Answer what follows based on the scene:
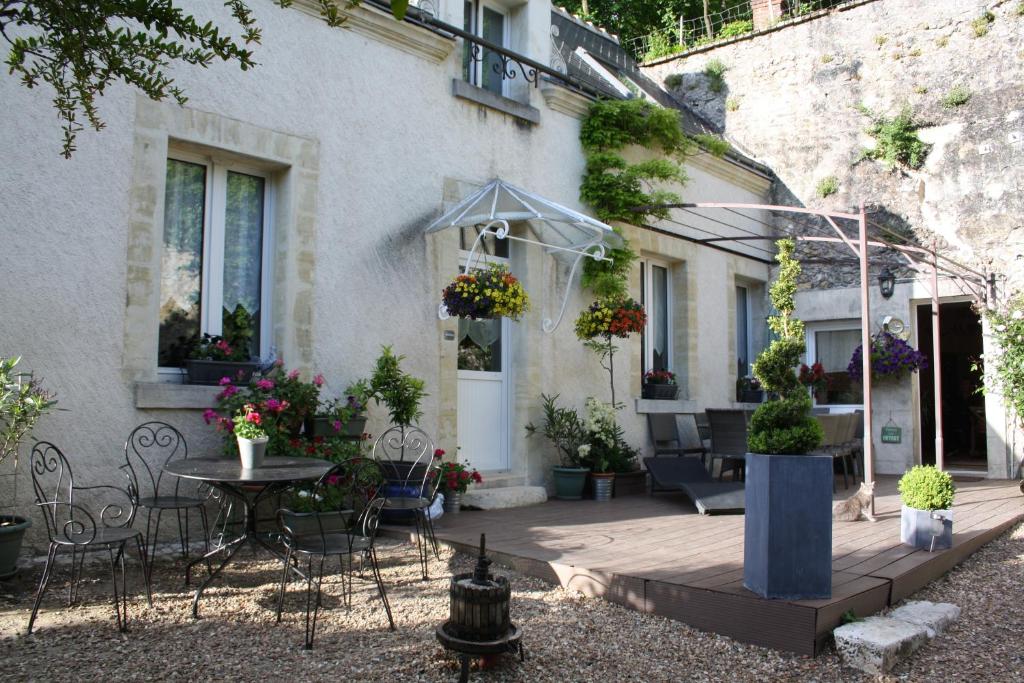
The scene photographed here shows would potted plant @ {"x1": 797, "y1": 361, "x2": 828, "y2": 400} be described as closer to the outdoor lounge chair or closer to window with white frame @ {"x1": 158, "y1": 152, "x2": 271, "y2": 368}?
the outdoor lounge chair

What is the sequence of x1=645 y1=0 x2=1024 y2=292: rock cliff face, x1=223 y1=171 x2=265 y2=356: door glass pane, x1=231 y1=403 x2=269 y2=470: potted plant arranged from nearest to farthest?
x1=231 y1=403 x2=269 y2=470: potted plant
x1=223 y1=171 x2=265 y2=356: door glass pane
x1=645 y1=0 x2=1024 y2=292: rock cliff face

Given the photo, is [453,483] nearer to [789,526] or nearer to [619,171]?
[789,526]

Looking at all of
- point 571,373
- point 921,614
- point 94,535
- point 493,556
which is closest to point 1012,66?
point 571,373

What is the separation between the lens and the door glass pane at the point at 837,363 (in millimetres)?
10219

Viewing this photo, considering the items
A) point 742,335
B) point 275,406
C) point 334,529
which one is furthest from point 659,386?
point 275,406

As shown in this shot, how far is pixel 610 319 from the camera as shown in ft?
24.5

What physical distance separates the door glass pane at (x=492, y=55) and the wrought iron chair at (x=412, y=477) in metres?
3.33

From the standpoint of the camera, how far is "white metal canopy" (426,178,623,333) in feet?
21.4

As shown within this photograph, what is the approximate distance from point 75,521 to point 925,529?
15.5ft

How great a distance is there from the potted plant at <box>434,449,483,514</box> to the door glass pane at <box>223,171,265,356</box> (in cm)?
162

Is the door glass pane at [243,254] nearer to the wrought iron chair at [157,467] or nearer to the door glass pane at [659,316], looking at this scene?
the wrought iron chair at [157,467]

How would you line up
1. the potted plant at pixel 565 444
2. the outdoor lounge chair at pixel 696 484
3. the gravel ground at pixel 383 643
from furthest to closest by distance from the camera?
the potted plant at pixel 565 444 → the outdoor lounge chair at pixel 696 484 → the gravel ground at pixel 383 643

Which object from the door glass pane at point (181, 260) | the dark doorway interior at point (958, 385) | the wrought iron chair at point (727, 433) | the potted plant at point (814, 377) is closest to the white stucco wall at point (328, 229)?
the door glass pane at point (181, 260)

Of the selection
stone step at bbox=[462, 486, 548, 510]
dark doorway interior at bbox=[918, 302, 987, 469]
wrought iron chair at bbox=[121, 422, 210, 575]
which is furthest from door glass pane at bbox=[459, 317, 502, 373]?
dark doorway interior at bbox=[918, 302, 987, 469]
